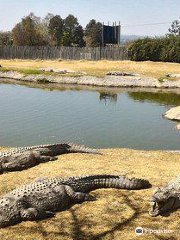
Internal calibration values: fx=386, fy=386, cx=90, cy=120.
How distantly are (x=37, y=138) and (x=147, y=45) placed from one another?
3072 cm

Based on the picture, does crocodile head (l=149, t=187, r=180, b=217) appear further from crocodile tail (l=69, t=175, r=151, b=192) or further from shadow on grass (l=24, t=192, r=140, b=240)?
→ crocodile tail (l=69, t=175, r=151, b=192)

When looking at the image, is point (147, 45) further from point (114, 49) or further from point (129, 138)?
point (129, 138)

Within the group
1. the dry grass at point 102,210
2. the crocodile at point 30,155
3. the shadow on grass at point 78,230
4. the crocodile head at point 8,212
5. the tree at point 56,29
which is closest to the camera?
the shadow on grass at point 78,230

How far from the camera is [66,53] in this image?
4703 cm

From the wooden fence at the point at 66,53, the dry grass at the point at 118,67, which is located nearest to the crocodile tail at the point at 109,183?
the dry grass at the point at 118,67

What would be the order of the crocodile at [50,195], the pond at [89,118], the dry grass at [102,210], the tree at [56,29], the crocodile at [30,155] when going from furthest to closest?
the tree at [56,29], the pond at [89,118], the crocodile at [30,155], the crocodile at [50,195], the dry grass at [102,210]

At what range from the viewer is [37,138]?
50.1ft

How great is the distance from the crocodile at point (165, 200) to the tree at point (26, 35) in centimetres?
5456

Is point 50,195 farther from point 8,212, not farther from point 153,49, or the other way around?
point 153,49

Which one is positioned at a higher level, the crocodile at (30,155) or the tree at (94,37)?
the tree at (94,37)

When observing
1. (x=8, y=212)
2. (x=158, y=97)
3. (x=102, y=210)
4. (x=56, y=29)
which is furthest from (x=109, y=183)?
(x=56, y=29)

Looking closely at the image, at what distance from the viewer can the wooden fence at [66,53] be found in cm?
4453

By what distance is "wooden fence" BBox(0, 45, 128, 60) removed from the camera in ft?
146

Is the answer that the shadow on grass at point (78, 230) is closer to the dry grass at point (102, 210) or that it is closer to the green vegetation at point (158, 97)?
the dry grass at point (102, 210)
